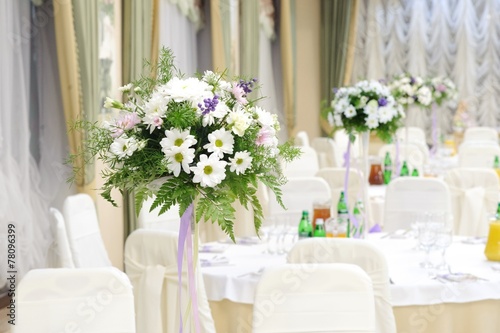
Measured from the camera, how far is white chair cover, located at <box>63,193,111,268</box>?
14.1 feet

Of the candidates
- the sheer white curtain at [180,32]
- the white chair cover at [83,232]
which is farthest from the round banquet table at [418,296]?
the sheer white curtain at [180,32]

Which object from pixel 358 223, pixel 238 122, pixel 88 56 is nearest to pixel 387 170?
pixel 358 223

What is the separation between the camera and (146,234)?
3.81 meters

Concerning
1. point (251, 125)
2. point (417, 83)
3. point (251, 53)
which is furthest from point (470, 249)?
point (251, 53)

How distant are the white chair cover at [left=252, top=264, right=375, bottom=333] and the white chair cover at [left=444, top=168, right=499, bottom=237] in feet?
11.5

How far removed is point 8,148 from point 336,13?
807 cm

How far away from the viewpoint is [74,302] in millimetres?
2643

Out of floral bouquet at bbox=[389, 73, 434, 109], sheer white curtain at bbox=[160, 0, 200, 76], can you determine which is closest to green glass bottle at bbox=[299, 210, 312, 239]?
sheer white curtain at bbox=[160, 0, 200, 76]

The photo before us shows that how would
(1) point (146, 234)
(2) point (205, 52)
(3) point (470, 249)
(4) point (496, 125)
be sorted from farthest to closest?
(4) point (496, 125), (2) point (205, 52), (3) point (470, 249), (1) point (146, 234)

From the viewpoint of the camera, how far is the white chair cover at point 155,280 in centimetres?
370

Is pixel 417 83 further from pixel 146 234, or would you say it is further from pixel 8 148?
pixel 146 234

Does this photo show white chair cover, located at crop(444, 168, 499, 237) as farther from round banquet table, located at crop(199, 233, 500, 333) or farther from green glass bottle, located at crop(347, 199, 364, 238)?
round banquet table, located at crop(199, 233, 500, 333)

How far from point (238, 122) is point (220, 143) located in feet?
0.28

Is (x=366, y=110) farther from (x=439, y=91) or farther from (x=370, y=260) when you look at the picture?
(x=439, y=91)
